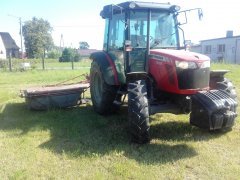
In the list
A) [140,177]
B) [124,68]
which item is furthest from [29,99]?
[140,177]

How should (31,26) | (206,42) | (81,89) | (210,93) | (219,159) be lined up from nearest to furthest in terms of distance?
(219,159) < (210,93) < (81,89) < (206,42) < (31,26)

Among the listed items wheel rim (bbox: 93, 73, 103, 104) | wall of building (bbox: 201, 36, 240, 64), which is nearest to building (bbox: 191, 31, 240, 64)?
wall of building (bbox: 201, 36, 240, 64)

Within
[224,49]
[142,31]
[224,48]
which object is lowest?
[142,31]

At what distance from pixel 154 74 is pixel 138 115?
102 centimetres

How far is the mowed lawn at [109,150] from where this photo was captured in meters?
3.98

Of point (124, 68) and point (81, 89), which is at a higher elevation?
point (124, 68)

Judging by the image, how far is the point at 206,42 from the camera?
4478 cm

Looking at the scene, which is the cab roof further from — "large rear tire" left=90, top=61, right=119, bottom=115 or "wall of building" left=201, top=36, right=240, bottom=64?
"wall of building" left=201, top=36, right=240, bottom=64

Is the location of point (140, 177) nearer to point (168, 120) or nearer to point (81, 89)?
point (168, 120)

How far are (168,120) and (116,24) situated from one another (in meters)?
2.25

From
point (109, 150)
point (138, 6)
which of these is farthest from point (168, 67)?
point (109, 150)

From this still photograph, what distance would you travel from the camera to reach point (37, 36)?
198 ft

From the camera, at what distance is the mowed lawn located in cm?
398

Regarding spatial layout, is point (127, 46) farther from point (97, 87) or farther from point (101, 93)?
point (97, 87)
